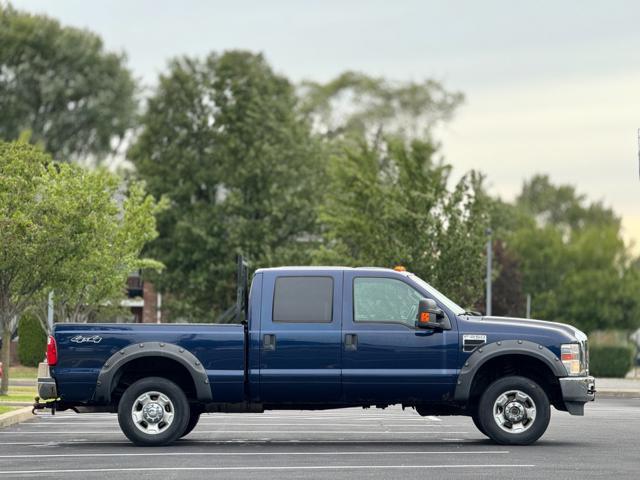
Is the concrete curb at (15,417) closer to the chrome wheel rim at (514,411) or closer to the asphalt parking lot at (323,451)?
the asphalt parking lot at (323,451)

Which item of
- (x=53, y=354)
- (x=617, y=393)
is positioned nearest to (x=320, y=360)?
(x=53, y=354)

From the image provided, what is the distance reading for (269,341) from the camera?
54.9 ft

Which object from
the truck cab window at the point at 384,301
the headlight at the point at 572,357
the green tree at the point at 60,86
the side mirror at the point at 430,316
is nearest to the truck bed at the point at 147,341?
the truck cab window at the point at 384,301

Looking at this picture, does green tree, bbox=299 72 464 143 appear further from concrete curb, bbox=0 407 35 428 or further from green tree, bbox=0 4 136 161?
concrete curb, bbox=0 407 35 428

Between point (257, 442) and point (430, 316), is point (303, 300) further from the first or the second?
point (257, 442)

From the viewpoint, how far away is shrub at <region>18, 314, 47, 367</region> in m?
54.1

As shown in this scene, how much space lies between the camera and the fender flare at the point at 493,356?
54.7 ft

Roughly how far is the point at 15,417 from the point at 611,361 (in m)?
39.0

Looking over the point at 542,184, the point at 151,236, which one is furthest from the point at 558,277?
the point at 151,236

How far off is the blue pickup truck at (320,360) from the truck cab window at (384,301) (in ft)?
0.06

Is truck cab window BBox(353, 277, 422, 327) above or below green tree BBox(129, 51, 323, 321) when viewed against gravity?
below

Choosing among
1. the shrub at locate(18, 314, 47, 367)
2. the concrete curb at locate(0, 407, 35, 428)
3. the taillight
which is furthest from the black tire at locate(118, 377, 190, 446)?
the shrub at locate(18, 314, 47, 367)

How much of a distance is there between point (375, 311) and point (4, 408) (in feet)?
31.6

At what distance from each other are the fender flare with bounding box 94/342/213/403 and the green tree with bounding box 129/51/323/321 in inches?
1719
